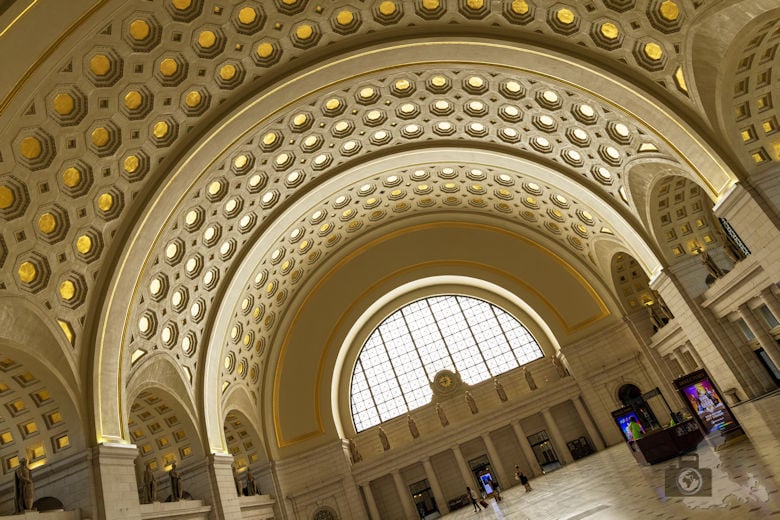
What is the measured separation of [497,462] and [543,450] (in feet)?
9.14

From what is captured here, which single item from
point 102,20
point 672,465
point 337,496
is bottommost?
point 672,465

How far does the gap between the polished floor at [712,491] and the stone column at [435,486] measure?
1535cm

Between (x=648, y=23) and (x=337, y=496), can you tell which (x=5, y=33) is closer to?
(x=648, y=23)

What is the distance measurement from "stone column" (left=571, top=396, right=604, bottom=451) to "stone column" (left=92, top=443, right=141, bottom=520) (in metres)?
22.9

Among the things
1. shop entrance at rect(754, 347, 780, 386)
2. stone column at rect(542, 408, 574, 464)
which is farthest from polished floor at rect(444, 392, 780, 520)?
stone column at rect(542, 408, 574, 464)

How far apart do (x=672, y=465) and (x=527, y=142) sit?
47.5ft

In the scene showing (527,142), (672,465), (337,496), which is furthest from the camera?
(337,496)

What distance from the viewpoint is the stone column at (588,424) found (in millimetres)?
30656

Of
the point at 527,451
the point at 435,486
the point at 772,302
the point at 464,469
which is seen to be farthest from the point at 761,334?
the point at 435,486

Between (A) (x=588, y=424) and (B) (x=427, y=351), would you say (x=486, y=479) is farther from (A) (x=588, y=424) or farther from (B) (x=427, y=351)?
(B) (x=427, y=351)

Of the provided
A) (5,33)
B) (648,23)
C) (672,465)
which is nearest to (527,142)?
(648,23)

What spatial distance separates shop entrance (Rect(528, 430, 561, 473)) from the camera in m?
31.9

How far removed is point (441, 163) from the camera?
27.5 metres

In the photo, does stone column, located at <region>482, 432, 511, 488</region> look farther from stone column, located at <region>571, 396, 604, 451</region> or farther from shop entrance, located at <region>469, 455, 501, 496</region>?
stone column, located at <region>571, 396, 604, 451</region>
